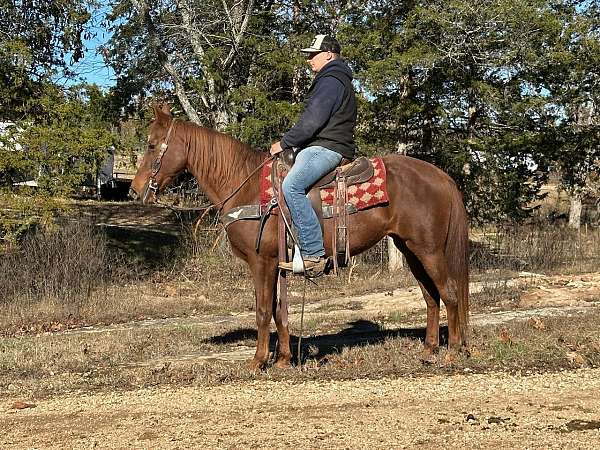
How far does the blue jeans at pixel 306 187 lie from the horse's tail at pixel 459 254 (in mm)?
1585

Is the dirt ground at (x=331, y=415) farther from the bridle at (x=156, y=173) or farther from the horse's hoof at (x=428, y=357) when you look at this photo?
the bridle at (x=156, y=173)

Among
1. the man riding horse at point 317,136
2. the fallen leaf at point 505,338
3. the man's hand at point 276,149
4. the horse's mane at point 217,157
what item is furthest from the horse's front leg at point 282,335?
the fallen leaf at point 505,338

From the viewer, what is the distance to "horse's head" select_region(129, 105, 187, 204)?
8.33 metres

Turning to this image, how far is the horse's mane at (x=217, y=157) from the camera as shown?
8414 mm

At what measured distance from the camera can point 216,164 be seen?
8422mm

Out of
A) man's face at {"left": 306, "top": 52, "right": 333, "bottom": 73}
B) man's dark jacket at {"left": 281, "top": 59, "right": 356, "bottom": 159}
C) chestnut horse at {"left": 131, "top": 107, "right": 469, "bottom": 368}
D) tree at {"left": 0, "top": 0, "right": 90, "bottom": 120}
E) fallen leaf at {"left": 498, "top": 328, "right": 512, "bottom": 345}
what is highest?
tree at {"left": 0, "top": 0, "right": 90, "bottom": 120}

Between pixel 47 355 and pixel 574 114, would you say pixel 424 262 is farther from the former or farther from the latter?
pixel 574 114

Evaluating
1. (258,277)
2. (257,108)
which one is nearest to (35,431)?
(258,277)

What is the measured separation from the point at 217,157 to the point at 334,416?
3446 millimetres

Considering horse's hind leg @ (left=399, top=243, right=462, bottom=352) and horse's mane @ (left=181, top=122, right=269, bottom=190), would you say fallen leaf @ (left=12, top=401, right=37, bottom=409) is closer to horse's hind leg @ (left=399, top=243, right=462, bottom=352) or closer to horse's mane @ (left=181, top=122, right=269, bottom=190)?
horse's mane @ (left=181, top=122, right=269, bottom=190)

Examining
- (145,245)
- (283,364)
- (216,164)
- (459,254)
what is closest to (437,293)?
(459,254)

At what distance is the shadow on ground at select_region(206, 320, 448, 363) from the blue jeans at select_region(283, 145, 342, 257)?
5.57 ft

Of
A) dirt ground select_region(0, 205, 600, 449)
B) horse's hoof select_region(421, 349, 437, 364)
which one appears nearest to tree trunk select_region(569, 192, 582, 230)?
horse's hoof select_region(421, 349, 437, 364)

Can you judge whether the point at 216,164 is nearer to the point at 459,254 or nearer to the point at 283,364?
the point at 283,364
